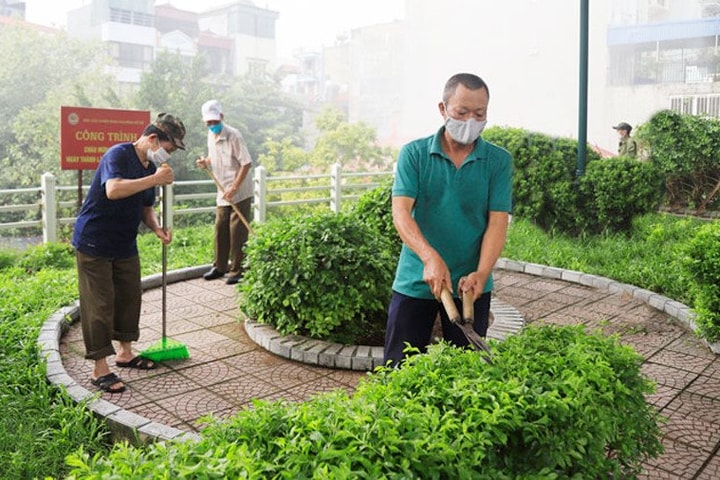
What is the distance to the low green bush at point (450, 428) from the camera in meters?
1.73

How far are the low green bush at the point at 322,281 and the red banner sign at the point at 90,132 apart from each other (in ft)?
14.3

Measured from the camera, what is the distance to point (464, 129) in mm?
2895

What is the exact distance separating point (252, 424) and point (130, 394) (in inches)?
95.6

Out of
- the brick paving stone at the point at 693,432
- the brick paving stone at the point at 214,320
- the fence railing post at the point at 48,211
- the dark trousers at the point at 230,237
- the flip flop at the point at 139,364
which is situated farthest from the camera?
the fence railing post at the point at 48,211

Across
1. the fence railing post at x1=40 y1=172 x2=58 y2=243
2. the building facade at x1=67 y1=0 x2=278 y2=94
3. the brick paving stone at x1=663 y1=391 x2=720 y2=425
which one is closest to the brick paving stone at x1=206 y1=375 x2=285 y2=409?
the brick paving stone at x1=663 y1=391 x2=720 y2=425

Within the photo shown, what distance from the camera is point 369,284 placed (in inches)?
194

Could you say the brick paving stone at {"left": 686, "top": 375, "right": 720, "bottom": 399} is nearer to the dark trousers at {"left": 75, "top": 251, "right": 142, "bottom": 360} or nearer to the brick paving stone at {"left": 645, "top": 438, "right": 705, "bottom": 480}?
the brick paving stone at {"left": 645, "top": 438, "right": 705, "bottom": 480}

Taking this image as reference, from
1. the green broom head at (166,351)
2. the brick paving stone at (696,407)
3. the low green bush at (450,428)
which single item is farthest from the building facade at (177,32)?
the low green bush at (450,428)

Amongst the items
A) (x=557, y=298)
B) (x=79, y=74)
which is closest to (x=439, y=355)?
(x=557, y=298)

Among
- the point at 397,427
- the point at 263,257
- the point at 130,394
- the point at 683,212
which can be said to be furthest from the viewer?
the point at 683,212

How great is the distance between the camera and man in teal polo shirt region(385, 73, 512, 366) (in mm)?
2900

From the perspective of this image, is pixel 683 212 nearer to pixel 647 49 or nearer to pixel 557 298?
pixel 647 49

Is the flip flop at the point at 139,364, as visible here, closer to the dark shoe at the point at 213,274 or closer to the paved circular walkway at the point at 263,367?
the paved circular walkway at the point at 263,367

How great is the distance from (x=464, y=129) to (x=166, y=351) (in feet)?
9.01
